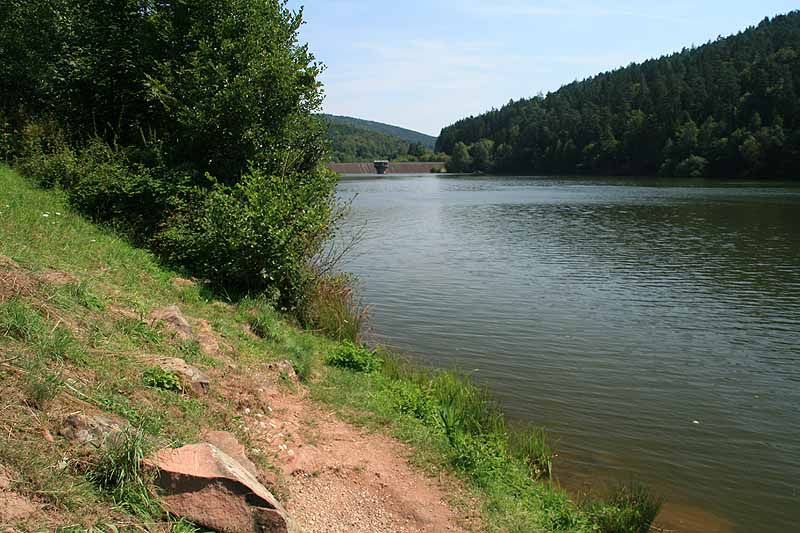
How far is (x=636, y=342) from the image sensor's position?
556 inches

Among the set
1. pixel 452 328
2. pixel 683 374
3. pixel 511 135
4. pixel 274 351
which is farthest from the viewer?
pixel 511 135

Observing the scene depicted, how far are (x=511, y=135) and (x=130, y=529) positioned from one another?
561 ft

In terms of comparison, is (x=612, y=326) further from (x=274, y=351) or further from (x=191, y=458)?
(x=191, y=458)

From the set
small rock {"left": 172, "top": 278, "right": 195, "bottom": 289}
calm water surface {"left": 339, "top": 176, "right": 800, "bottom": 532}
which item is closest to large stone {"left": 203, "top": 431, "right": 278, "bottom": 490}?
calm water surface {"left": 339, "top": 176, "right": 800, "bottom": 532}

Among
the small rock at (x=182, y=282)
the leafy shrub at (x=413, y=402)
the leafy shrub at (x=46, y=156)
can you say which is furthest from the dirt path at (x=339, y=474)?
the leafy shrub at (x=46, y=156)

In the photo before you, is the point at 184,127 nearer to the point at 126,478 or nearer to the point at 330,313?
the point at 330,313

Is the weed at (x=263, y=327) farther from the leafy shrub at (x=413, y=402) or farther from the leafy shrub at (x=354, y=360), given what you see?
the leafy shrub at (x=413, y=402)

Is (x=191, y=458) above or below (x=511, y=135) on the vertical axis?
below

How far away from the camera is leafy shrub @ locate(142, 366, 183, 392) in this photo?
5.86 meters

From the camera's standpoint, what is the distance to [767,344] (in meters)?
14.0

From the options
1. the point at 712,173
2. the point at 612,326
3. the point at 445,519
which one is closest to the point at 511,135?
the point at 712,173

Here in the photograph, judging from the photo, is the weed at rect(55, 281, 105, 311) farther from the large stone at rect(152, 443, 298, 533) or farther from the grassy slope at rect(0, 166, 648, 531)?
the large stone at rect(152, 443, 298, 533)

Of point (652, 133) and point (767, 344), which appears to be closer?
point (767, 344)

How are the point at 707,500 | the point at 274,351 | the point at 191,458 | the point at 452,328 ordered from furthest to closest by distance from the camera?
the point at 452,328
the point at 274,351
the point at 707,500
the point at 191,458
